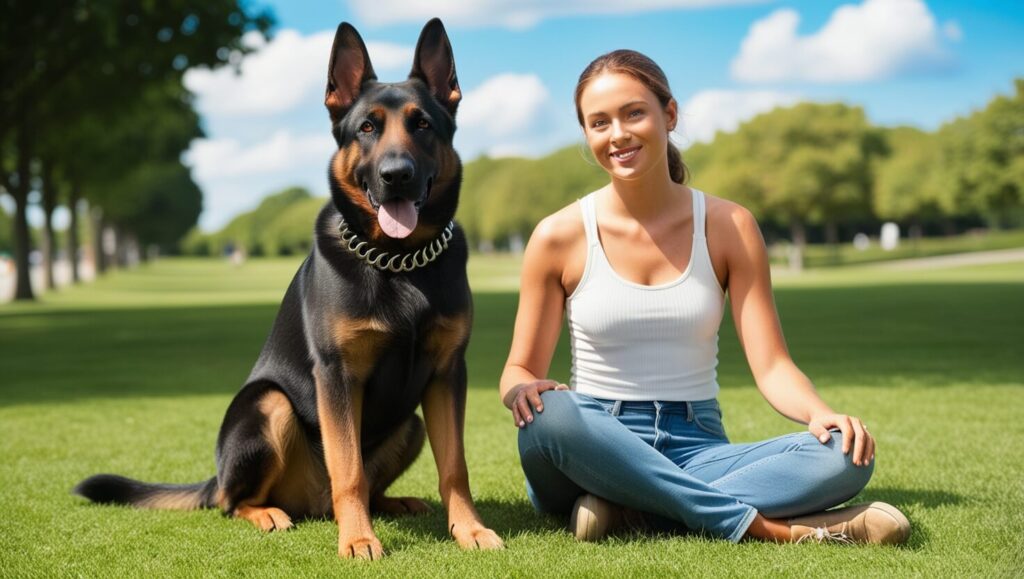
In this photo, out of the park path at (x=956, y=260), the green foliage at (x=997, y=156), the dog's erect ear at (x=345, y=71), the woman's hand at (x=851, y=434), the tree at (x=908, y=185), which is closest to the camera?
the woman's hand at (x=851, y=434)

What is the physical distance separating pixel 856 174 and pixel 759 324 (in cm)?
5635

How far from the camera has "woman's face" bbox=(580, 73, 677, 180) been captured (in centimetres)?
416

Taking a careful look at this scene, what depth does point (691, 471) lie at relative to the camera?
4.25 meters

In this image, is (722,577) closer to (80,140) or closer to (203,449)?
(203,449)

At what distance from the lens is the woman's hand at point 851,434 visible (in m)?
3.87

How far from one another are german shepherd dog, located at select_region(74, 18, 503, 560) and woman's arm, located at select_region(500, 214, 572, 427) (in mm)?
270

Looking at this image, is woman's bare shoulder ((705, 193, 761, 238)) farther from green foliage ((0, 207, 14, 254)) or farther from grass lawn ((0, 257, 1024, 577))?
green foliage ((0, 207, 14, 254))

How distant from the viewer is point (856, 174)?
57250 millimetres

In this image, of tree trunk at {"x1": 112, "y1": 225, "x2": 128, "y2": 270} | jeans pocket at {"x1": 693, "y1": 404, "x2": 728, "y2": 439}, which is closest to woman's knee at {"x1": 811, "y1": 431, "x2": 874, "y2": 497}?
jeans pocket at {"x1": 693, "y1": 404, "x2": 728, "y2": 439}

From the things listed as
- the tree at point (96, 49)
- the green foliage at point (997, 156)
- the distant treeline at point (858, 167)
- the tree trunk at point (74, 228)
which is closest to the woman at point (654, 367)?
the tree at point (96, 49)

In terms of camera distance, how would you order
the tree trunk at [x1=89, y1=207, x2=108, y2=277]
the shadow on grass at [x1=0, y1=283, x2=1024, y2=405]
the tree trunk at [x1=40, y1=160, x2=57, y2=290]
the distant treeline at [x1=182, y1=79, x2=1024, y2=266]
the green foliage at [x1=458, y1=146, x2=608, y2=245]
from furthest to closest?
the green foliage at [x1=458, y1=146, x2=608, y2=245] < the distant treeline at [x1=182, y1=79, x2=1024, y2=266] < the tree trunk at [x1=89, y1=207, x2=108, y2=277] < the tree trunk at [x1=40, y1=160, x2=57, y2=290] < the shadow on grass at [x1=0, y1=283, x2=1024, y2=405]

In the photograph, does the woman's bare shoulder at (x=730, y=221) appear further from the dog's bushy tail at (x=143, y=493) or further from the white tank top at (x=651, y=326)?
the dog's bushy tail at (x=143, y=493)

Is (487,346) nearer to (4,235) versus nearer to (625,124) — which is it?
(625,124)

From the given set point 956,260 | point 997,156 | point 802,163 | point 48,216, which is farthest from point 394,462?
point 997,156
